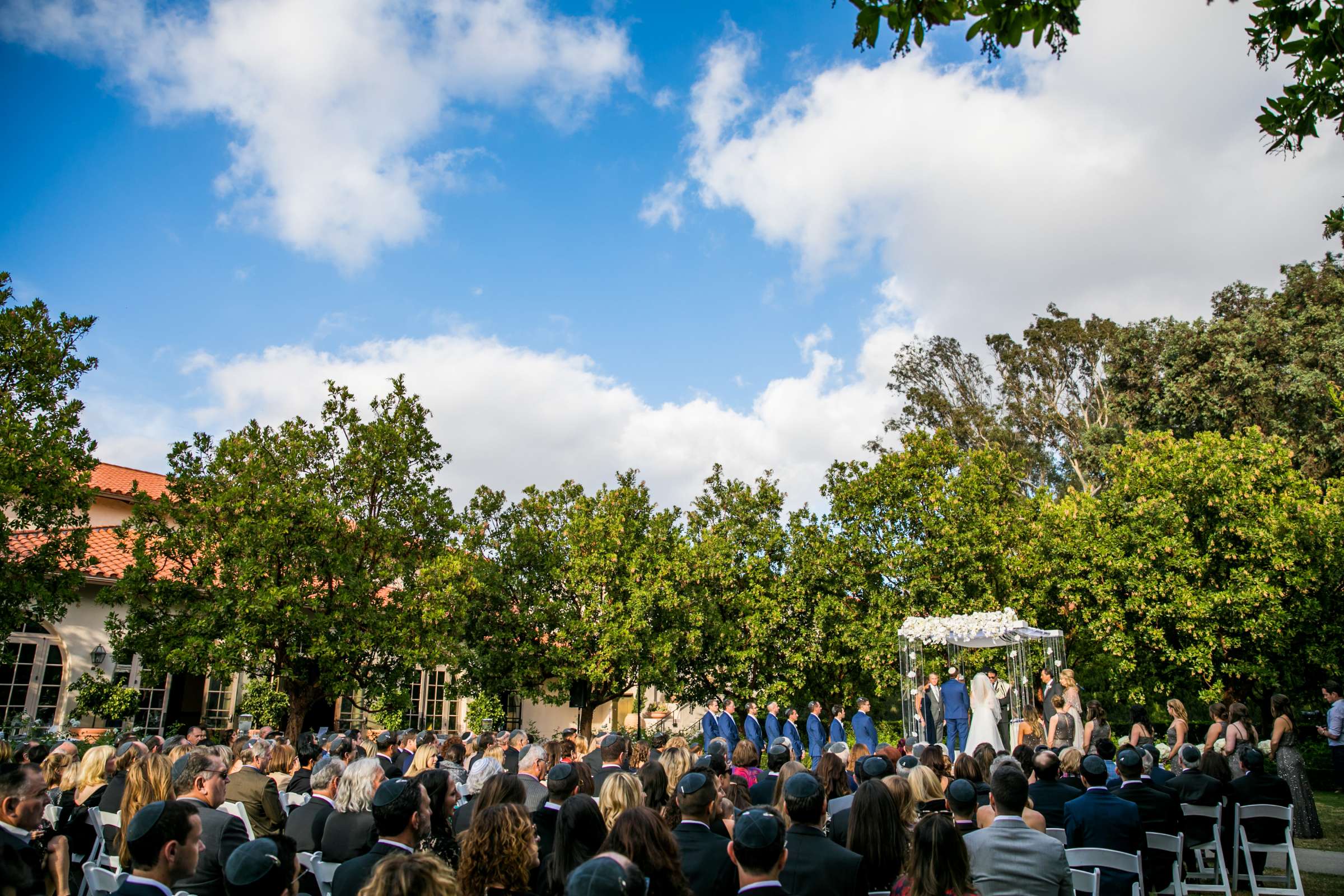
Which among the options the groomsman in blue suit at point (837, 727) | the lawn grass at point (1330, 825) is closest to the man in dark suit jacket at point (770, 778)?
the lawn grass at point (1330, 825)

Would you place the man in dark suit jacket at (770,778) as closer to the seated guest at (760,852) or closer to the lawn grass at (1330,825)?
the seated guest at (760,852)

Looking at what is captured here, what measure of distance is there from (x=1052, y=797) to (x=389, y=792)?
518cm

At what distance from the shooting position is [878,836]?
15.3 feet

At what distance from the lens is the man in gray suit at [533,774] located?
6.68 metres

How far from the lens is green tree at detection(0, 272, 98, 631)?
15.9m

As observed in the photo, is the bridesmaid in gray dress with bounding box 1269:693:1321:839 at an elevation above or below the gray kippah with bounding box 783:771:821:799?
below

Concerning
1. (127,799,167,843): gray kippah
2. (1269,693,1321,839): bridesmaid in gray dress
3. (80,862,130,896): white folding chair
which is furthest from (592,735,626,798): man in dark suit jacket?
(1269,693,1321,839): bridesmaid in gray dress

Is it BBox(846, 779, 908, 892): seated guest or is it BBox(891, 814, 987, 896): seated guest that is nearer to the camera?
BBox(891, 814, 987, 896): seated guest

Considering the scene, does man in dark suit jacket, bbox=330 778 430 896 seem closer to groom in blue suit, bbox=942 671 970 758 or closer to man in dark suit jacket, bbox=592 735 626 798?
man in dark suit jacket, bbox=592 735 626 798

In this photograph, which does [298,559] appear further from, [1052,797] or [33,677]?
[1052,797]

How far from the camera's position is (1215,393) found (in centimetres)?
2731

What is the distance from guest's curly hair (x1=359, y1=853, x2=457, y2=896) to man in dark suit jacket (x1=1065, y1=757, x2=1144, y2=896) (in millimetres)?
4407

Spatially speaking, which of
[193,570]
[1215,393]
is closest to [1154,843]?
[193,570]

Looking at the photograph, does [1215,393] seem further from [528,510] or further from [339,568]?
[339,568]
